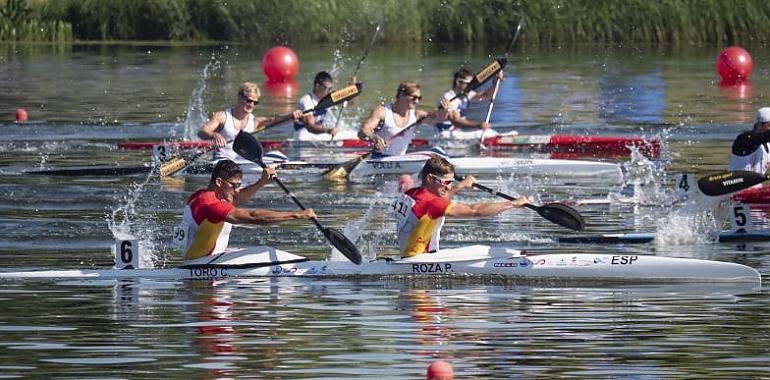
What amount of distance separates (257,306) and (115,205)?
323 inches

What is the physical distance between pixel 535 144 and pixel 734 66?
14.9 m

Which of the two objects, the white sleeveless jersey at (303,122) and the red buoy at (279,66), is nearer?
the white sleeveless jersey at (303,122)

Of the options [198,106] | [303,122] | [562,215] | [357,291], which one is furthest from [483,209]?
[198,106]

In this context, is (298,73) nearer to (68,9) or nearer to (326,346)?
(68,9)

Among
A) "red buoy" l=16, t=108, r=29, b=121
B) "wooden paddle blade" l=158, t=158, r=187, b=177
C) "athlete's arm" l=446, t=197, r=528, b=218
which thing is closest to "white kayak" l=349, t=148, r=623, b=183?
"wooden paddle blade" l=158, t=158, r=187, b=177

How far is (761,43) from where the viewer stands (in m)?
51.8

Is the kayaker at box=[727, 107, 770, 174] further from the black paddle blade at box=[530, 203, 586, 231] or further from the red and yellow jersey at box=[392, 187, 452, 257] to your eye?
the red and yellow jersey at box=[392, 187, 452, 257]

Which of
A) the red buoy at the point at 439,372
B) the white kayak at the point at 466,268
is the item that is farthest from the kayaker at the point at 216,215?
the red buoy at the point at 439,372

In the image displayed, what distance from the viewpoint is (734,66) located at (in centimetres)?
4284

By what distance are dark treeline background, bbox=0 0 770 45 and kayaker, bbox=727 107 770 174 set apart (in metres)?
29.3

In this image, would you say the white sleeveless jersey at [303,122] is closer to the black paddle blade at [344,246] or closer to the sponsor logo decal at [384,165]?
the sponsor logo decal at [384,165]

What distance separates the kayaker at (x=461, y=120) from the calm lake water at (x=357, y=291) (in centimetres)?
218

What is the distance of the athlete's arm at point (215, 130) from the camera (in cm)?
2461

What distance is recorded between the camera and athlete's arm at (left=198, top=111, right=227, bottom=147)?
24.6 m
